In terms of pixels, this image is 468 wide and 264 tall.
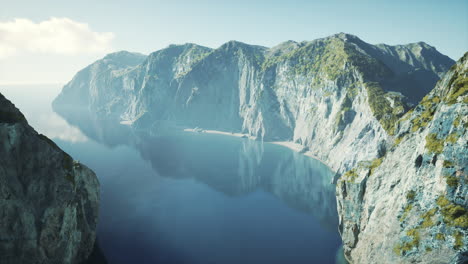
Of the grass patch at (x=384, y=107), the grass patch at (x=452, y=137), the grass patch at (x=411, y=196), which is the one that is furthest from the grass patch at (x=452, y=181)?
the grass patch at (x=384, y=107)

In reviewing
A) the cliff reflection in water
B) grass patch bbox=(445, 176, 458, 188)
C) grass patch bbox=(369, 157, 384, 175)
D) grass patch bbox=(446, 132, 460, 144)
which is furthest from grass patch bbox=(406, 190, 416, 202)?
the cliff reflection in water

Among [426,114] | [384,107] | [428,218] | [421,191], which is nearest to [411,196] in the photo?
[421,191]

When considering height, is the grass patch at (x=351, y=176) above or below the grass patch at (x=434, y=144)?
below

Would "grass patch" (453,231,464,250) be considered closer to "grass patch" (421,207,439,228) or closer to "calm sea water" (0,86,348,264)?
"grass patch" (421,207,439,228)

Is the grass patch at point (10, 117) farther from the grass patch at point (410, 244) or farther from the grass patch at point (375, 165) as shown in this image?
the grass patch at point (375, 165)

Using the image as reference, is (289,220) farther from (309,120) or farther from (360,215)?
(309,120)

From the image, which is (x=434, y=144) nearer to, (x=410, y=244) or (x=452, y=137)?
(x=452, y=137)
